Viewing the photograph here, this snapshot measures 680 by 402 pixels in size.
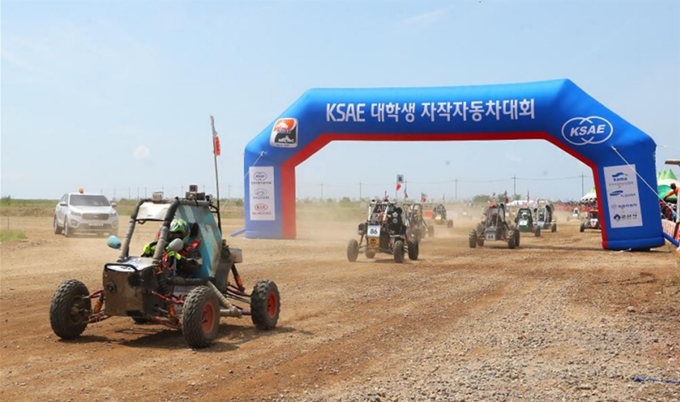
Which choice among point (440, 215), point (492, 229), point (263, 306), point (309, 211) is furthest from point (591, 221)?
point (263, 306)

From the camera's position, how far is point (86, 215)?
27.0 m

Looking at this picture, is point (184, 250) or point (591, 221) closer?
point (184, 250)

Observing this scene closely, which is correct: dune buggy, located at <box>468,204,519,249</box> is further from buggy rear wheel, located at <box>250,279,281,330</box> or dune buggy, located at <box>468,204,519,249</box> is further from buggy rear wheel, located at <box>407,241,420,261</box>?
buggy rear wheel, located at <box>250,279,281,330</box>

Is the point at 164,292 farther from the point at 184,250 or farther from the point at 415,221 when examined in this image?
the point at 415,221

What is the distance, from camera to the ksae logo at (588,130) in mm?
21734

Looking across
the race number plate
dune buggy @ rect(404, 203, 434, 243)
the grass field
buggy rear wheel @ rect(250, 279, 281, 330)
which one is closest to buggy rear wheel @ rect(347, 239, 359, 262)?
the race number plate

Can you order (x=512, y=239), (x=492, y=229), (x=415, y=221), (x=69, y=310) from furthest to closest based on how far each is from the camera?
1. (x=415, y=221)
2. (x=492, y=229)
3. (x=512, y=239)
4. (x=69, y=310)

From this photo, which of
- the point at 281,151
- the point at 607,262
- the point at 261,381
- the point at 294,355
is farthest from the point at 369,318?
the point at 281,151

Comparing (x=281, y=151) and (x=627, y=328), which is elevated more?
(x=281, y=151)

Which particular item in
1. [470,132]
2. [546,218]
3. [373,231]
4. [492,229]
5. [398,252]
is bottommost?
[398,252]

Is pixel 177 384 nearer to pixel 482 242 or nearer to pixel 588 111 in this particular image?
pixel 588 111

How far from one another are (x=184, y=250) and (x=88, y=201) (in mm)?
20561

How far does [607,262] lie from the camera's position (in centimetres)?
1895

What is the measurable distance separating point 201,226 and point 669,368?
526 cm
